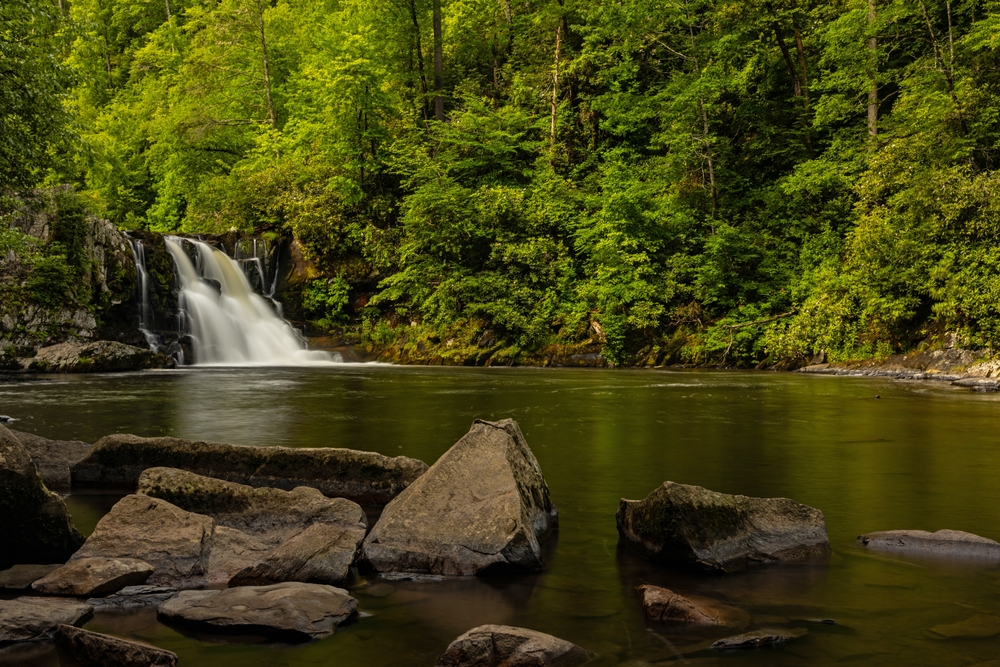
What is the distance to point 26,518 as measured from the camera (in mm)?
4902

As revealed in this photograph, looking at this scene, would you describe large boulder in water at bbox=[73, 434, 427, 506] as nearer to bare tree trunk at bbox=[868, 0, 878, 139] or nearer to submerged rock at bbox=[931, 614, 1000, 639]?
submerged rock at bbox=[931, 614, 1000, 639]

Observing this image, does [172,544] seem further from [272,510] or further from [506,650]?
[506,650]

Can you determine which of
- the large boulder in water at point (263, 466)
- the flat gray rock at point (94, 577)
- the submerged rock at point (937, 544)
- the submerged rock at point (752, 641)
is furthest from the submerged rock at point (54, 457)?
the submerged rock at point (937, 544)

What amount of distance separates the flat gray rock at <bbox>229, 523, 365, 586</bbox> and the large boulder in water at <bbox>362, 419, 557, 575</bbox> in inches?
9.0

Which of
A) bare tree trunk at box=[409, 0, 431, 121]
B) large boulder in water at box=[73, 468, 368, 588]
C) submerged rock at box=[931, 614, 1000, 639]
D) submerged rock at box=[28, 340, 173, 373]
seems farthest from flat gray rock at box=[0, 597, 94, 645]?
bare tree trunk at box=[409, 0, 431, 121]

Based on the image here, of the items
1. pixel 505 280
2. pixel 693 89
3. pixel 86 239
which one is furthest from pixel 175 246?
pixel 693 89

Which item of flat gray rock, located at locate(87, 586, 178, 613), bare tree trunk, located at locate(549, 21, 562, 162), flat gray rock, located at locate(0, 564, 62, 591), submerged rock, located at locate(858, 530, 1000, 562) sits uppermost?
bare tree trunk, located at locate(549, 21, 562, 162)

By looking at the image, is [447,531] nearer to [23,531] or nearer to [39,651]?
[39,651]

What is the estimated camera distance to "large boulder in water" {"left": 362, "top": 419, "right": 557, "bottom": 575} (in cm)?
496

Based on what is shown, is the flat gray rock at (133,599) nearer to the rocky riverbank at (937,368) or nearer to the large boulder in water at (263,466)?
the large boulder in water at (263,466)

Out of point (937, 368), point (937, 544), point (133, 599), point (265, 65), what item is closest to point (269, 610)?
point (133, 599)

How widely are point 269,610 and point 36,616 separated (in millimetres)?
1189

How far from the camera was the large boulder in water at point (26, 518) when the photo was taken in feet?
16.0

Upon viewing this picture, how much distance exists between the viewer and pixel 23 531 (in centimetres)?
492
